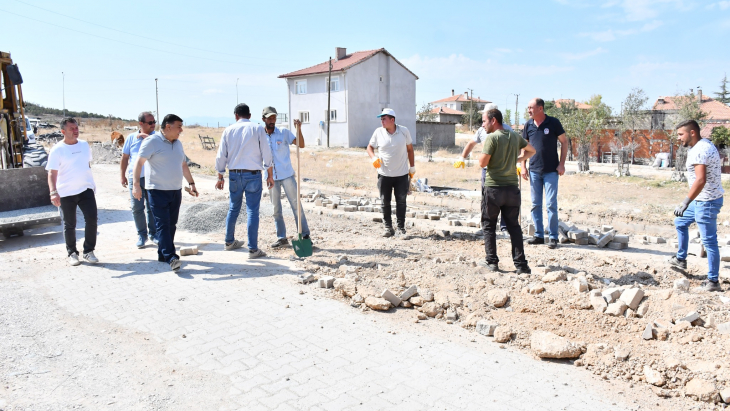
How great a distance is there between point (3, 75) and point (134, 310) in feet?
26.0

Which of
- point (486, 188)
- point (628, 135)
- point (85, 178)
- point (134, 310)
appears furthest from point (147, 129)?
point (628, 135)

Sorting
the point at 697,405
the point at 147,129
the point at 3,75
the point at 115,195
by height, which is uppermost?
the point at 3,75

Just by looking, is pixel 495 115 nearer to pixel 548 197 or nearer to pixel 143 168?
pixel 548 197

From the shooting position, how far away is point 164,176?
5957mm

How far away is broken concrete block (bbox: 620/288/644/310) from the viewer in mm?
4320

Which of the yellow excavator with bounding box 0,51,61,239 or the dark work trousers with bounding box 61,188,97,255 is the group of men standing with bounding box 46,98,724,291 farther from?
the yellow excavator with bounding box 0,51,61,239

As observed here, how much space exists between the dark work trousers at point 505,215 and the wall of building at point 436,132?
116 feet

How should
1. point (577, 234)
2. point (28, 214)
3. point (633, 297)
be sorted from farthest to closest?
point (28, 214) → point (577, 234) → point (633, 297)

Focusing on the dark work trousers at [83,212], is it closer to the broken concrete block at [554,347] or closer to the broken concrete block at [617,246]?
the broken concrete block at [554,347]

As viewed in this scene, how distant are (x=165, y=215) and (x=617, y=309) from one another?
5.02 metres

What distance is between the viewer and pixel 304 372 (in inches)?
141

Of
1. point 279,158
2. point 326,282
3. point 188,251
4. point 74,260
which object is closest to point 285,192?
point 279,158

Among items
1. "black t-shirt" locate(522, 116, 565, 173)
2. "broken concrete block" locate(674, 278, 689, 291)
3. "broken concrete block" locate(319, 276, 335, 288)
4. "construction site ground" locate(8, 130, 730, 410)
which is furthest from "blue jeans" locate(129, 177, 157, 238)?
"broken concrete block" locate(674, 278, 689, 291)

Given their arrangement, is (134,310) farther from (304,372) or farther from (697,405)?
(697,405)
